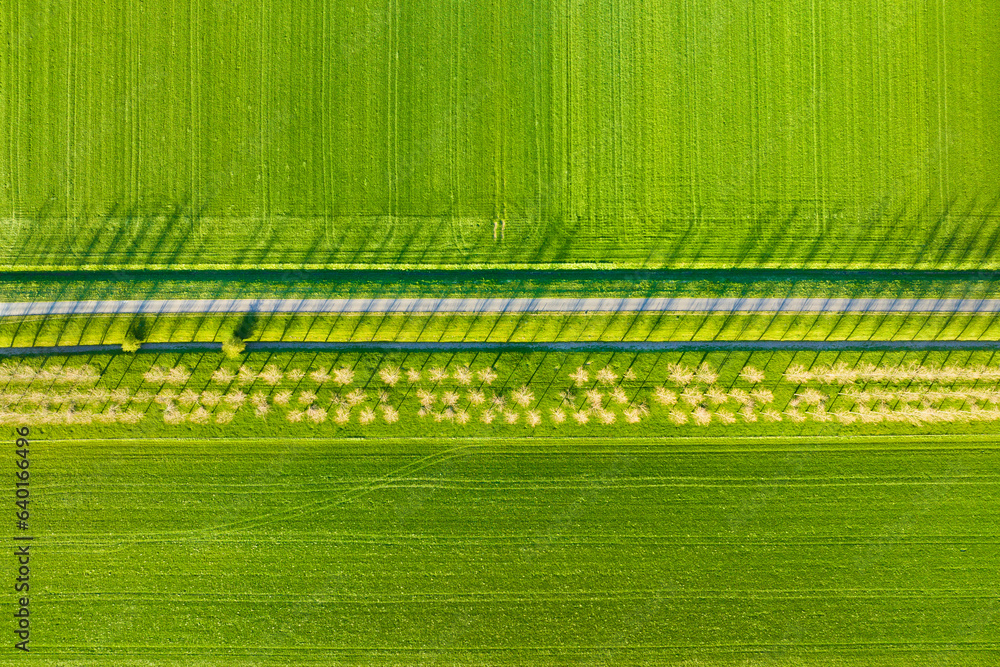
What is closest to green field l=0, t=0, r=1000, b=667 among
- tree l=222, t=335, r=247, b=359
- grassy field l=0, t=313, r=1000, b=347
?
grassy field l=0, t=313, r=1000, b=347

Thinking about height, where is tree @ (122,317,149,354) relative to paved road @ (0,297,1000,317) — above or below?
below

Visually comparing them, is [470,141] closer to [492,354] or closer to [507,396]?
[492,354]

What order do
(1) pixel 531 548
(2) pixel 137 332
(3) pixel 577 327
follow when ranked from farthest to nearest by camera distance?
(1) pixel 531 548 → (3) pixel 577 327 → (2) pixel 137 332

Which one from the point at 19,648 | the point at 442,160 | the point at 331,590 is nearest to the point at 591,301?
the point at 442,160

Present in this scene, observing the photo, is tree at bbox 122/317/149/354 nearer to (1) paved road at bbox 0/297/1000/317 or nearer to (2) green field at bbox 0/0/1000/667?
→ (1) paved road at bbox 0/297/1000/317

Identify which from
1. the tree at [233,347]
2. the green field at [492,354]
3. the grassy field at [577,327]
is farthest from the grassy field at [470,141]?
the tree at [233,347]

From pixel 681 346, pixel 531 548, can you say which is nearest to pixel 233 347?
pixel 531 548

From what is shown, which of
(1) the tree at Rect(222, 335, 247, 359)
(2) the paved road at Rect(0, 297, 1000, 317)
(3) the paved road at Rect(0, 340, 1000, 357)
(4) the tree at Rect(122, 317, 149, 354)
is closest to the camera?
(1) the tree at Rect(222, 335, 247, 359)

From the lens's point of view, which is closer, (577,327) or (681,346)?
(577,327)
